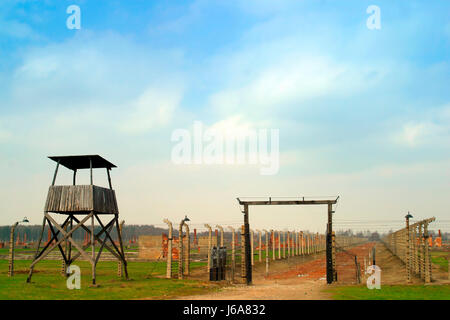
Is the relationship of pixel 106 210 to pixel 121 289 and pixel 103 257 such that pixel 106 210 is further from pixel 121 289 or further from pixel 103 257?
pixel 103 257

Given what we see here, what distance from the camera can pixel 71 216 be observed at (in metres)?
24.2

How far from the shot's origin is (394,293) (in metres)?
17.9

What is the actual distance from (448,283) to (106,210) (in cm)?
1690

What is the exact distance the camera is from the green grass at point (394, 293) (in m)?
16.6

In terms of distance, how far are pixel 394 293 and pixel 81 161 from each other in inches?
642

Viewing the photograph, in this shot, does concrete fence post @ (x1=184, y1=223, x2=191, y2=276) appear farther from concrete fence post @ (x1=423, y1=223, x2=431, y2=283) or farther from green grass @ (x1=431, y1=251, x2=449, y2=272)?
green grass @ (x1=431, y1=251, x2=449, y2=272)

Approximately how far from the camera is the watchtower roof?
22766mm

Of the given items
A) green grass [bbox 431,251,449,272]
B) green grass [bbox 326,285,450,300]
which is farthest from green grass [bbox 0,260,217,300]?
green grass [bbox 431,251,449,272]

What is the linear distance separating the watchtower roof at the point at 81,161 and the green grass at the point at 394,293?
12725 millimetres

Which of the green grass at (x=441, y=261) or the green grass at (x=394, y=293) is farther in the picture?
the green grass at (x=441, y=261)

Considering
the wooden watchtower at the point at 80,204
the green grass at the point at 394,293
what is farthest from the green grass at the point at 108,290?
the green grass at the point at 394,293

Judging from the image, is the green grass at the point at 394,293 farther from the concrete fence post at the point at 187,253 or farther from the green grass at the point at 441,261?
the concrete fence post at the point at 187,253

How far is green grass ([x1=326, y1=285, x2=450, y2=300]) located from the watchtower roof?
1273 cm
